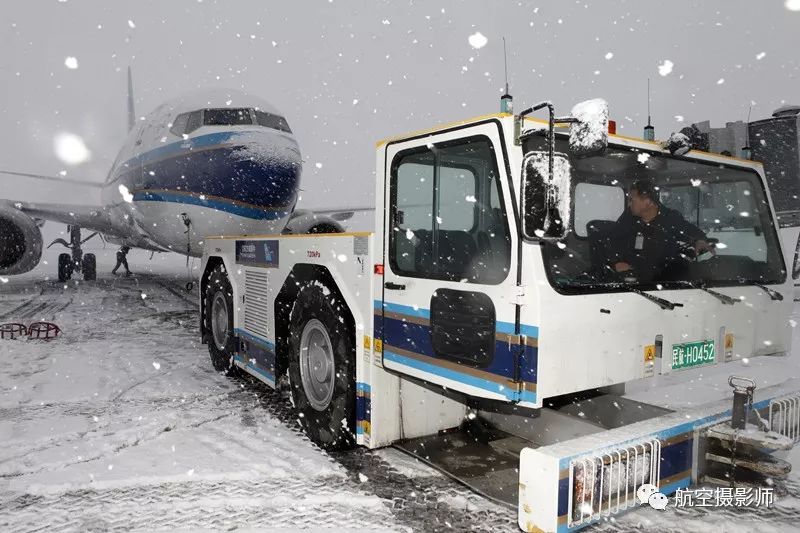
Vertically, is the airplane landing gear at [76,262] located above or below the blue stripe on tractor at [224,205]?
below

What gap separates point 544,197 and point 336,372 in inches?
90.8

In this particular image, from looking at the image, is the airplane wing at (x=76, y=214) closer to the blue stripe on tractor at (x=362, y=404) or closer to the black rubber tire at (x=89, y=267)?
the black rubber tire at (x=89, y=267)

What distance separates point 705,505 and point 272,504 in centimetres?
270

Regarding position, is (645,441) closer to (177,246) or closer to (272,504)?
(272,504)

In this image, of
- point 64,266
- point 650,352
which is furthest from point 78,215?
point 650,352

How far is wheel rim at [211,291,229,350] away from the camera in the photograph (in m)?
6.80

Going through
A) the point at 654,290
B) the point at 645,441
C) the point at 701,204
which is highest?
the point at 701,204

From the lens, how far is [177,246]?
12.4 metres

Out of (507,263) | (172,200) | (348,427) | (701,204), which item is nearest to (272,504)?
(348,427)

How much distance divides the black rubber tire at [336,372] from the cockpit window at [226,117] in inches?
307

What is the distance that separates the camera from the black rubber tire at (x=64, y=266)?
748 inches

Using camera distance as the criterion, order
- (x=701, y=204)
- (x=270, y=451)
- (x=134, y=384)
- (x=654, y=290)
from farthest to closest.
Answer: (x=134, y=384) < (x=270, y=451) < (x=701, y=204) < (x=654, y=290)

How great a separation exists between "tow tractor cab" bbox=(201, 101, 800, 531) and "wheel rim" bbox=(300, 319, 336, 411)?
2 cm

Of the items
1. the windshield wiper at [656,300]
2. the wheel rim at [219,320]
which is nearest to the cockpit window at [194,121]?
the wheel rim at [219,320]
